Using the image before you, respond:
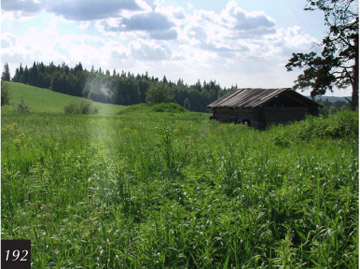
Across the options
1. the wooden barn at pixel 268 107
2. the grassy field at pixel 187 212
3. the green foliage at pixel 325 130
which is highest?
the wooden barn at pixel 268 107

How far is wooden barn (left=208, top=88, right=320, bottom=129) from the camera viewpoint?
2059 centimetres

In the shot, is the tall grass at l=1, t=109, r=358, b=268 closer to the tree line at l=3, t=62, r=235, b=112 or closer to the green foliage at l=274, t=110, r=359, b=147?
the green foliage at l=274, t=110, r=359, b=147

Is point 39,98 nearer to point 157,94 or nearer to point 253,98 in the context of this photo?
point 157,94

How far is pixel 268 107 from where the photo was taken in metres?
20.7

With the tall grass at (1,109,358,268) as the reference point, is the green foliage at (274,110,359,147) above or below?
above

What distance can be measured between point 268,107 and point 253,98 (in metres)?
1.37

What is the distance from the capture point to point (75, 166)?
7.21 metres

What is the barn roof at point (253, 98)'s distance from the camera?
20.4m

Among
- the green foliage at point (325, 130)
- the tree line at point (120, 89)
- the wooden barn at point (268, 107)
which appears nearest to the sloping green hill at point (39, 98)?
the tree line at point (120, 89)

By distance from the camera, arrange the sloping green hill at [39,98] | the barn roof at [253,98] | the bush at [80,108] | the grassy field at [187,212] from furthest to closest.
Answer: the sloping green hill at [39,98], the bush at [80,108], the barn roof at [253,98], the grassy field at [187,212]

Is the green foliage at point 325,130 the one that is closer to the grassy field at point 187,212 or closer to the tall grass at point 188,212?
the grassy field at point 187,212

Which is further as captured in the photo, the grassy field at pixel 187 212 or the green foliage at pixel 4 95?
the green foliage at pixel 4 95

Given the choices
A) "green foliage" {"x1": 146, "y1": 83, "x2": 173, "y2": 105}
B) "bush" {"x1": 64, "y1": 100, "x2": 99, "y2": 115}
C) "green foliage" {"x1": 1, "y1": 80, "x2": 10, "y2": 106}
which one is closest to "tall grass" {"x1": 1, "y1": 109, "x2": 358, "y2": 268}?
"bush" {"x1": 64, "y1": 100, "x2": 99, "y2": 115}

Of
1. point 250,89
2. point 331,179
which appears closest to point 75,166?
point 331,179
